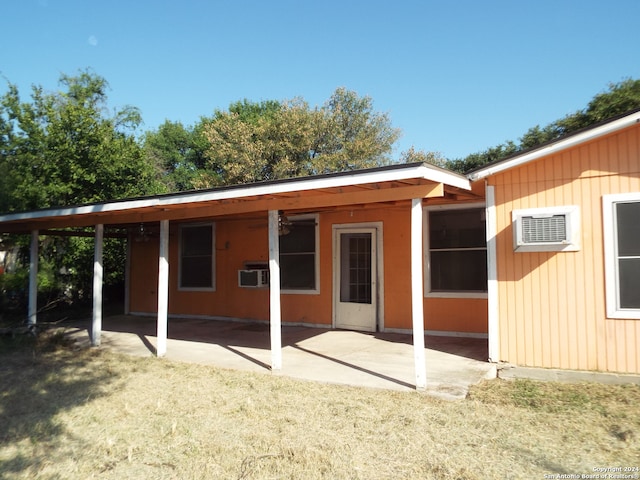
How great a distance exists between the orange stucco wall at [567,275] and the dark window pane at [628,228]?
0.19 meters

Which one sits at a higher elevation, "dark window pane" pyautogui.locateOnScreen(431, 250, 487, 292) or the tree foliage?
the tree foliage

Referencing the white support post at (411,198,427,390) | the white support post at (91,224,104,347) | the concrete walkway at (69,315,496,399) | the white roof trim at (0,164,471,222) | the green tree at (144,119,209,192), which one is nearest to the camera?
the white roof trim at (0,164,471,222)

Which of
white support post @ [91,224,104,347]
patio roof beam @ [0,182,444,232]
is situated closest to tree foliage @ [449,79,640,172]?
patio roof beam @ [0,182,444,232]

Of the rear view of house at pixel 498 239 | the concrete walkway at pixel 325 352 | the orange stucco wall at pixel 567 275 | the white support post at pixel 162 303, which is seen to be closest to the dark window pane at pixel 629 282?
the rear view of house at pixel 498 239

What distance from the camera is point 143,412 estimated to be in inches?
184

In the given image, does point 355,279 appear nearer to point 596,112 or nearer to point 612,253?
point 612,253

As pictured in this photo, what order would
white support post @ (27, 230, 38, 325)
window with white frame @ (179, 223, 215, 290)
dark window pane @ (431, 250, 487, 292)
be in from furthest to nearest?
window with white frame @ (179, 223, 215, 290)
white support post @ (27, 230, 38, 325)
dark window pane @ (431, 250, 487, 292)

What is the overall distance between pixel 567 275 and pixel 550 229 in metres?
0.61

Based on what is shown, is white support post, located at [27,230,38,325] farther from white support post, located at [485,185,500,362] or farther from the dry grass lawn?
white support post, located at [485,185,500,362]

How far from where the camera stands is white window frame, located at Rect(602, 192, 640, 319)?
212 inches

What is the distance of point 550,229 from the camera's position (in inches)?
218

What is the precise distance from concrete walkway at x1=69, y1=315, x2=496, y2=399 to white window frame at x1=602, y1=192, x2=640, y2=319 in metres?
1.54

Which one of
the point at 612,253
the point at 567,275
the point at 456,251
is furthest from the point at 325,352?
the point at 612,253

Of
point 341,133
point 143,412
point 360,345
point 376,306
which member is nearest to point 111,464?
point 143,412
